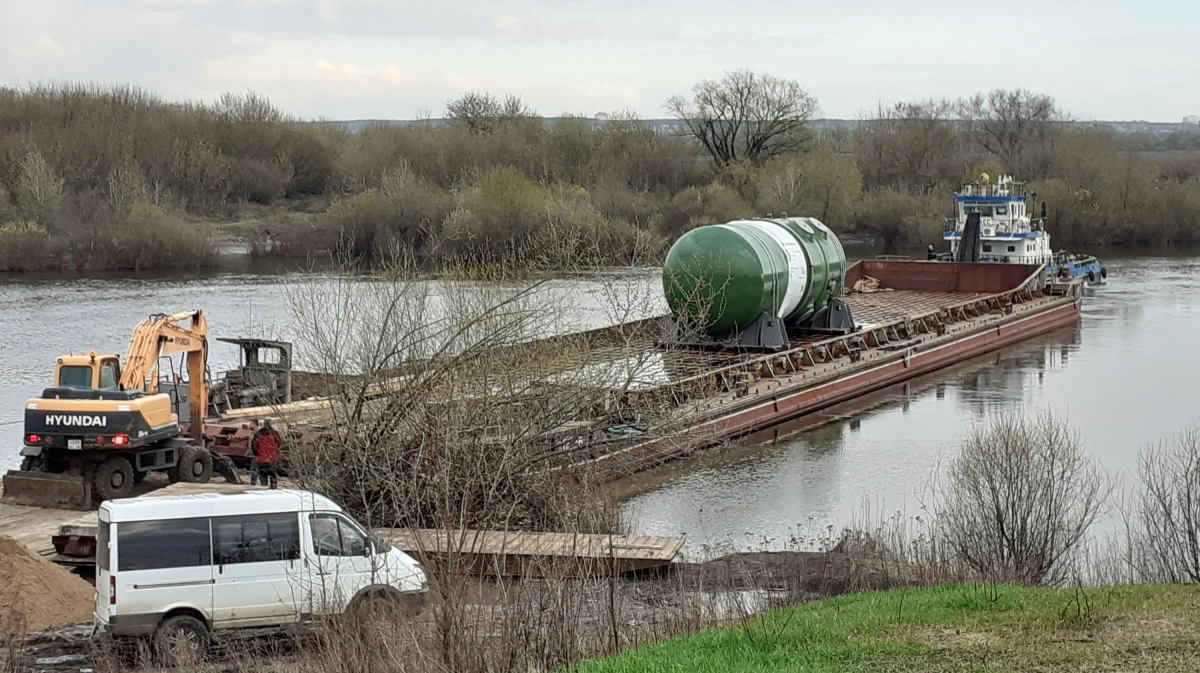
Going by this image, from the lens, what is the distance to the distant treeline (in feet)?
221

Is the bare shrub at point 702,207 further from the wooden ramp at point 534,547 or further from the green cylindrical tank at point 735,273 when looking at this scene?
the wooden ramp at point 534,547

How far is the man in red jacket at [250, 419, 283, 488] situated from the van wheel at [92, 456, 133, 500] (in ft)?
5.75

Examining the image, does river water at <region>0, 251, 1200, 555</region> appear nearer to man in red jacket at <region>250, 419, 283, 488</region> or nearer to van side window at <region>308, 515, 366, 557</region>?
man in red jacket at <region>250, 419, 283, 488</region>

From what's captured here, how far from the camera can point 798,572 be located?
13375mm

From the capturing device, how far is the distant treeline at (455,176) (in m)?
67.5

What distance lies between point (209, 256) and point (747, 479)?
46618mm

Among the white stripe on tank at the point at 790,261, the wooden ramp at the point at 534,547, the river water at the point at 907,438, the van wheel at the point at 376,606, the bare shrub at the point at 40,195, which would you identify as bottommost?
the river water at the point at 907,438

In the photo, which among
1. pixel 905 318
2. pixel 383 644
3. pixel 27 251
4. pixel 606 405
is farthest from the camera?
pixel 27 251

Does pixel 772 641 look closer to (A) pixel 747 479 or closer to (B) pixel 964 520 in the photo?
(B) pixel 964 520

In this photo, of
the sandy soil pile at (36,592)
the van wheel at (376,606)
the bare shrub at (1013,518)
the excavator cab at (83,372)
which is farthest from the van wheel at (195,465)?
the bare shrub at (1013,518)

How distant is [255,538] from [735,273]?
18.4 metres

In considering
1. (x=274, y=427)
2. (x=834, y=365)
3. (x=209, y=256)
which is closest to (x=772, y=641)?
(x=274, y=427)

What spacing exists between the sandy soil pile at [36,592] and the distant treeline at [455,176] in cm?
4842

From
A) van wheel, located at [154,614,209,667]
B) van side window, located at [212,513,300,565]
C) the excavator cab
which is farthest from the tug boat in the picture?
van wheel, located at [154,614,209,667]
